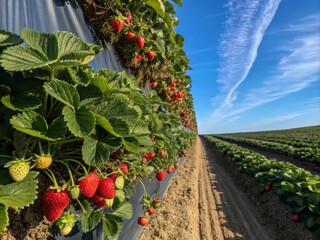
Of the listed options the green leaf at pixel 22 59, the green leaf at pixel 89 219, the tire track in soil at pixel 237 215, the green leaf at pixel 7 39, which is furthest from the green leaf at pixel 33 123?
the tire track in soil at pixel 237 215

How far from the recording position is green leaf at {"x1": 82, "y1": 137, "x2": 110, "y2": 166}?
1.33 meters

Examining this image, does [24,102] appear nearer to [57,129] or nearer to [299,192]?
[57,129]

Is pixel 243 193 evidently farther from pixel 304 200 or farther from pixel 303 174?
pixel 304 200

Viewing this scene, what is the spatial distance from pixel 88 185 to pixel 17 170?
1.22 feet

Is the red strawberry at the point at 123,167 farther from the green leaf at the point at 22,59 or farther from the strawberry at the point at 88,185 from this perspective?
the green leaf at the point at 22,59

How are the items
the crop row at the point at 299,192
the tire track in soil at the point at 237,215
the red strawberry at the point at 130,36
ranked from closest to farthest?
1. the red strawberry at the point at 130,36
2. the crop row at the point at 299,192
3. the tire track in soil at the point at 237,215

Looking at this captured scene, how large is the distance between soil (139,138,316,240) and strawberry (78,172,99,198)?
2.96m

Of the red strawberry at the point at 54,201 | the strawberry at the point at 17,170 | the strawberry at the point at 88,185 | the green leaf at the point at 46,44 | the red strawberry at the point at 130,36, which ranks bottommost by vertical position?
the red strawberry at the point at 54,201

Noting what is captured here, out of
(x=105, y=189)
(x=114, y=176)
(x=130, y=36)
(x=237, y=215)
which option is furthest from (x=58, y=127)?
(x=237, y=215)

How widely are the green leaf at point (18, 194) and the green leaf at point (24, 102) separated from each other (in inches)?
13.5

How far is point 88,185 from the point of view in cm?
143

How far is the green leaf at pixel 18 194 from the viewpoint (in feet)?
3.77

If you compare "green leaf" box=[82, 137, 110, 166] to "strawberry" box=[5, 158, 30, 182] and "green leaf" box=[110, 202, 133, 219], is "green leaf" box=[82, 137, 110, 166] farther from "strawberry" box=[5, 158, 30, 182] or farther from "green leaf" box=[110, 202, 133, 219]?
"green leaf" box=[110, 202, 133, 219]

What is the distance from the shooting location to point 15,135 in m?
1.32
